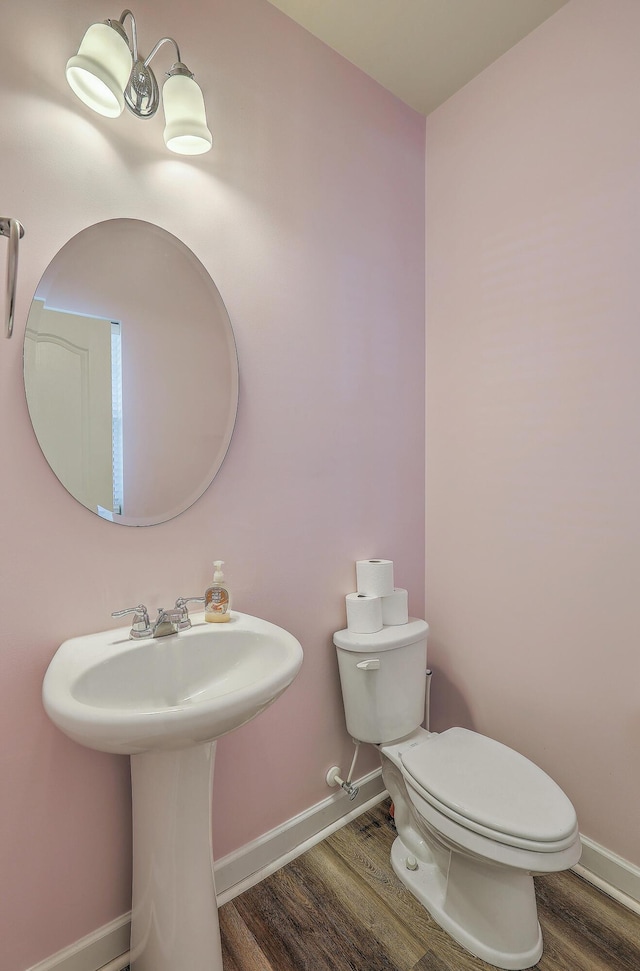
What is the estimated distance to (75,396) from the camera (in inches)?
46.9

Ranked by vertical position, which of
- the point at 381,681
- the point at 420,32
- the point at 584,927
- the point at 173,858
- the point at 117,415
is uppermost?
the point at 420,32

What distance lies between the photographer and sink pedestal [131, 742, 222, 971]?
1.10 m

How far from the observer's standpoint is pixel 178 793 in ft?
3.59

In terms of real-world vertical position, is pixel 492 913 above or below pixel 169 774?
below

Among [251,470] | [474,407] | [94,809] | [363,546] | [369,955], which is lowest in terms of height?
[369,955]

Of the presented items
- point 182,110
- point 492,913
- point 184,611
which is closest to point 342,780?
point 492,913

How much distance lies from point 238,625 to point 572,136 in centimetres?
176

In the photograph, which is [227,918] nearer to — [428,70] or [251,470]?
[251,470]

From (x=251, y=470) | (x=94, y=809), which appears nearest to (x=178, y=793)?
(x=94, y=809)

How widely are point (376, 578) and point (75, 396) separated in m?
1.07

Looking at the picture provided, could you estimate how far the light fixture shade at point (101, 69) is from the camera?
104 centimetres

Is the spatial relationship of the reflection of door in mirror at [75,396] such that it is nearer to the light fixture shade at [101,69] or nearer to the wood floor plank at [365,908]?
the light fixture shade at [101,69]

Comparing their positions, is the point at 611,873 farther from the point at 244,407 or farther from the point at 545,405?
the point at 244,407

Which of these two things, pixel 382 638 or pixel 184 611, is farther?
pixel 382 638
